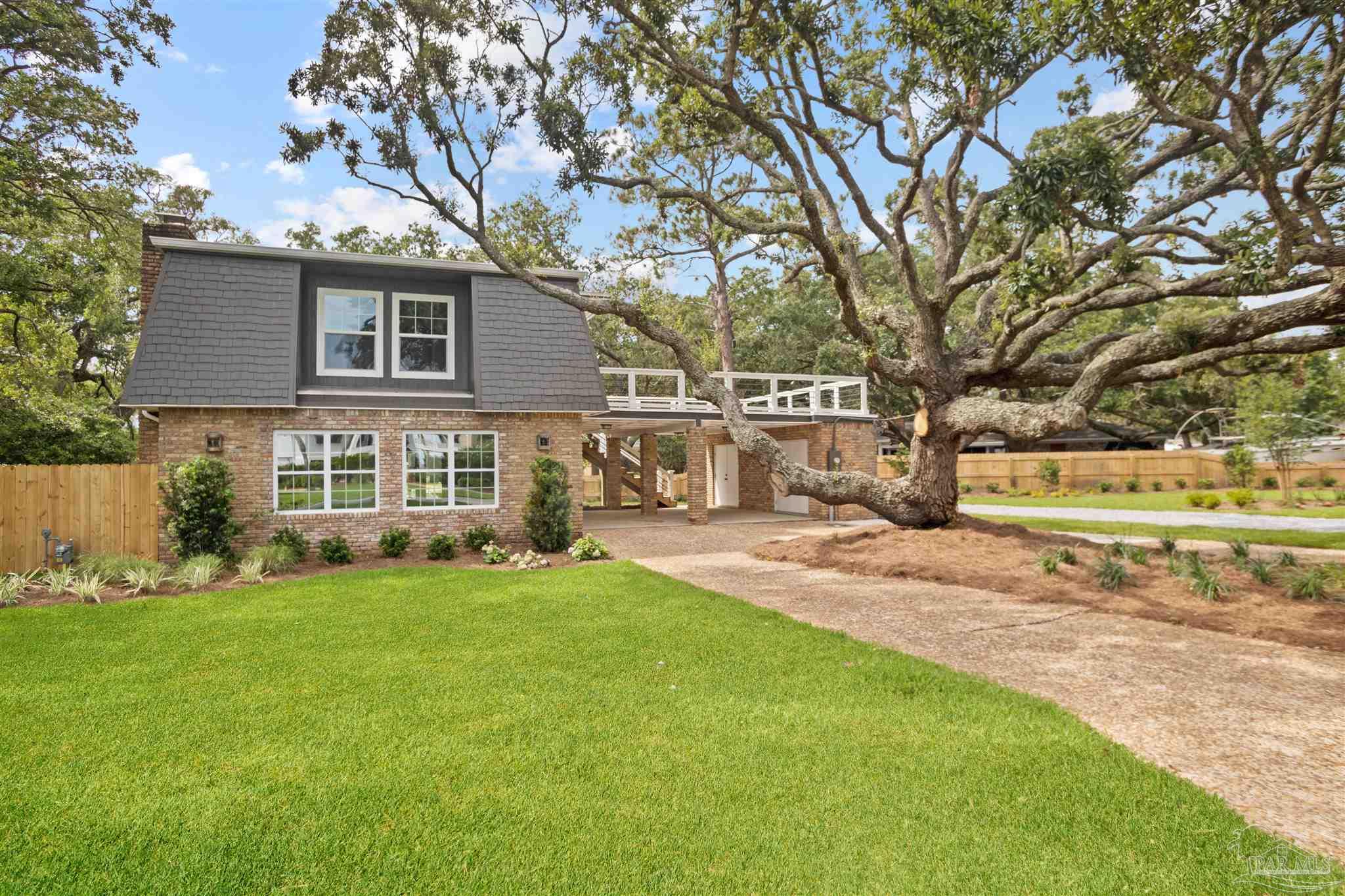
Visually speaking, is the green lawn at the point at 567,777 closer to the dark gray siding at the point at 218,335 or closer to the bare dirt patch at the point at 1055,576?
the bare dirt patch at the point at 1055,576

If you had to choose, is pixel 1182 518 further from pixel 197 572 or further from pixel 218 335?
pixel 218 335

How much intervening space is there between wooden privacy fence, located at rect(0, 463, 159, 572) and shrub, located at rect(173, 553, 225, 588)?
4.39 ft

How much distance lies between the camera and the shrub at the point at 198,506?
10.3m

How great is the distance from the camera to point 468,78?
10398 millimetres

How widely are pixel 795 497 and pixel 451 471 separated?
10833 millimetres

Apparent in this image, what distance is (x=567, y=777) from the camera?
3.62m

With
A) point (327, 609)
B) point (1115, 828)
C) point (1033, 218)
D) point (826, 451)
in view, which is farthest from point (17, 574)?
point (826, 451)

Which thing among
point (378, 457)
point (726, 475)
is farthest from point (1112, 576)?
point (726, 475)

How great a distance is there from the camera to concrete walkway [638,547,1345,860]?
11.6ft

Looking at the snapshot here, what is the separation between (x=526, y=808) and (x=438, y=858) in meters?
0.48

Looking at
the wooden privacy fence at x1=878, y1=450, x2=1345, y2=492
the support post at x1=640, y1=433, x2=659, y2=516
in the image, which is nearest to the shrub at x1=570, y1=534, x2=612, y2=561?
the support post at x1=640, y1=433, x2=659, y2=516

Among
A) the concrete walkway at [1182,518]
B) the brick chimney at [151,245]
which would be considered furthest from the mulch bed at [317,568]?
the concrete walkway at [1182,518]

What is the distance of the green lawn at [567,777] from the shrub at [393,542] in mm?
5570

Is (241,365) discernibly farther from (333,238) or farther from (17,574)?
(333,238)
